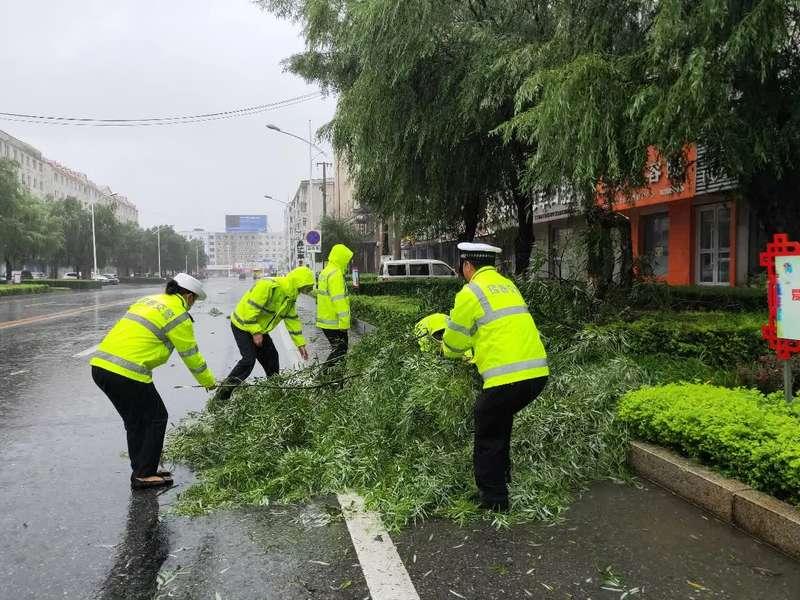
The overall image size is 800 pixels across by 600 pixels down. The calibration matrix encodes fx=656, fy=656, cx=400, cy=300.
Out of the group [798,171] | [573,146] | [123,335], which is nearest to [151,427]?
[123,335]

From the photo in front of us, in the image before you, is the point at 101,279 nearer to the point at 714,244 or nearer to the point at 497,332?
the point at 714,244

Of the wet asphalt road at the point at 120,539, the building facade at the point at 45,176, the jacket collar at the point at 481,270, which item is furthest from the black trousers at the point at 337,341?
the building facade at the point at 45,176

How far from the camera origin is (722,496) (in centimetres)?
373

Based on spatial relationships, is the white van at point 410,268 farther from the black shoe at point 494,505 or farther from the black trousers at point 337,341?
the black shoe at point 494,505

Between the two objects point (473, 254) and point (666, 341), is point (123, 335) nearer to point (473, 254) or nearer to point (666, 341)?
point (473, 254)

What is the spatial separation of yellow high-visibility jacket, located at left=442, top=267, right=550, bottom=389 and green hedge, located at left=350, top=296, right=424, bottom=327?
4098 mm

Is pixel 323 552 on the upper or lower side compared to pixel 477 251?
lower

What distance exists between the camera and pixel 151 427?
181 inches

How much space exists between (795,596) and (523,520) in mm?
1366

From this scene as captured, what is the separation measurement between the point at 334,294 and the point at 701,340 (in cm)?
390

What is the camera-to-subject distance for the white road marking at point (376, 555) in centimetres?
303

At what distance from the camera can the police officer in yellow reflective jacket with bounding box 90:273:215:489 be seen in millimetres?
4422

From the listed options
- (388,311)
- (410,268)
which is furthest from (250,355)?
(410,268)

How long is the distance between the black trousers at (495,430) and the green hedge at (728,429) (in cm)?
112
